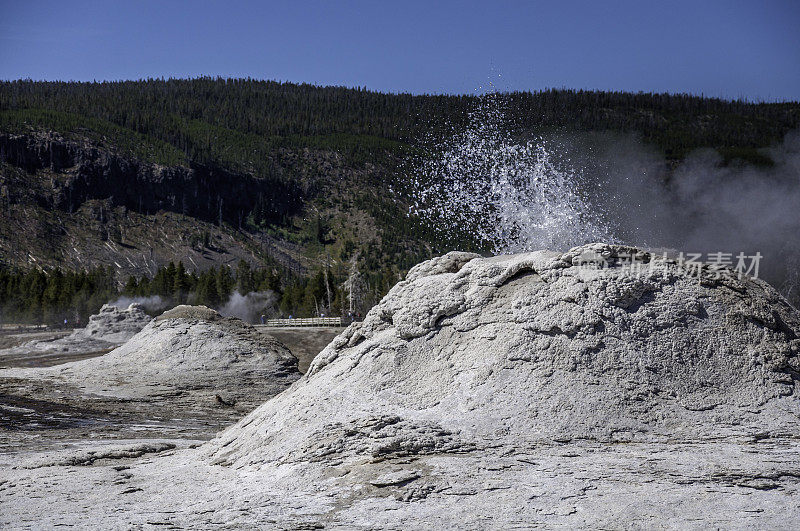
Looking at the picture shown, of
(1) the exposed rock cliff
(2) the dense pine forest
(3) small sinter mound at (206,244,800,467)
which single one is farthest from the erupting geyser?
(1) the exposed rock cliff

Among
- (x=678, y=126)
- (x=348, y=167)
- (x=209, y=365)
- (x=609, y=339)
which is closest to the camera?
(x=609, y=339)

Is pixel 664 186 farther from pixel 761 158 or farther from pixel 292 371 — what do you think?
pixel 292 371

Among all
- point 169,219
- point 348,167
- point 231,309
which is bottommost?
point 231,309

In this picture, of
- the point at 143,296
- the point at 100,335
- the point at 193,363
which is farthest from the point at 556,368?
the point at 143,296

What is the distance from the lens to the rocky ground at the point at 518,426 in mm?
5621

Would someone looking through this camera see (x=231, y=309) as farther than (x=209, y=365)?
Yes

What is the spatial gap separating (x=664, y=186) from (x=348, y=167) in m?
118

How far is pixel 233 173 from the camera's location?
151m

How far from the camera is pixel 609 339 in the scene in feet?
23.4

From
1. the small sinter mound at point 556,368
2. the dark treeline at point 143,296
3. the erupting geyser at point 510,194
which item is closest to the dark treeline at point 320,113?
the erupting geyser at point 510,194

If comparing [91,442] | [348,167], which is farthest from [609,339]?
[348,167]

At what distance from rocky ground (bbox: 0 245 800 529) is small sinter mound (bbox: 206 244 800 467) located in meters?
0.02

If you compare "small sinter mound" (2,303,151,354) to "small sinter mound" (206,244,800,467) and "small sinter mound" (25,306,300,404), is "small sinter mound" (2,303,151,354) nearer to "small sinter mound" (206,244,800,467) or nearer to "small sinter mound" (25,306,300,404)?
"small sinter mound" (25,306,300,404)

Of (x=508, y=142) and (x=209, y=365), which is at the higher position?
(x=508, y=142)
